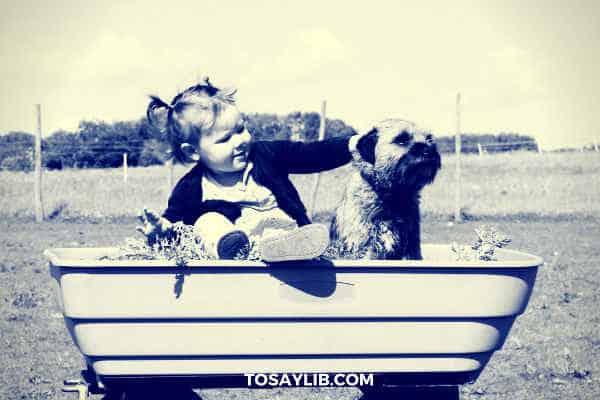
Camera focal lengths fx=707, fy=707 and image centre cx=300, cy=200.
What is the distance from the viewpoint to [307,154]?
2682mm

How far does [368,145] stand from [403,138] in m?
0.25

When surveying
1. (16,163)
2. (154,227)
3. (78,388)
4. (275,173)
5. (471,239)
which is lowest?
(471,239)

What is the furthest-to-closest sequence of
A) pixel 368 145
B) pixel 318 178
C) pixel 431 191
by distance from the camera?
1. pixel 431 191
2. pixel 318 178
3. pixel 368 145

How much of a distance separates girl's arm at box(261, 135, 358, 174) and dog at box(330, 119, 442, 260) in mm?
104

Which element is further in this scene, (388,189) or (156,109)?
(388,189)

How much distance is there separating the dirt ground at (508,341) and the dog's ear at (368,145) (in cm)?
135

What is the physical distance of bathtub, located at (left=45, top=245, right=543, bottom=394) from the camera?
1.92 metres

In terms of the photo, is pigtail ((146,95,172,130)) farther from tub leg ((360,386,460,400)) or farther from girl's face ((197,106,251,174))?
tub leg ((360,386,460,400))

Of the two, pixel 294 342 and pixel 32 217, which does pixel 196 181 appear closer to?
pixel 294 342

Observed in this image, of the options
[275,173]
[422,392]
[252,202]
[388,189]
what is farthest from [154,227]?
[388,189]

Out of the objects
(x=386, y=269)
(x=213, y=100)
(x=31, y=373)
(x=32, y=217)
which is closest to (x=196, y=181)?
(x=213, y=100)

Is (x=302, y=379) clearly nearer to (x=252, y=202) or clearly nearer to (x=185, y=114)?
(x=252, y=202)

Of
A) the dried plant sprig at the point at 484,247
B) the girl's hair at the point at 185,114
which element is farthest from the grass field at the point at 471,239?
the girl's hair at the point at 185,114

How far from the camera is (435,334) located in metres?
2.04
